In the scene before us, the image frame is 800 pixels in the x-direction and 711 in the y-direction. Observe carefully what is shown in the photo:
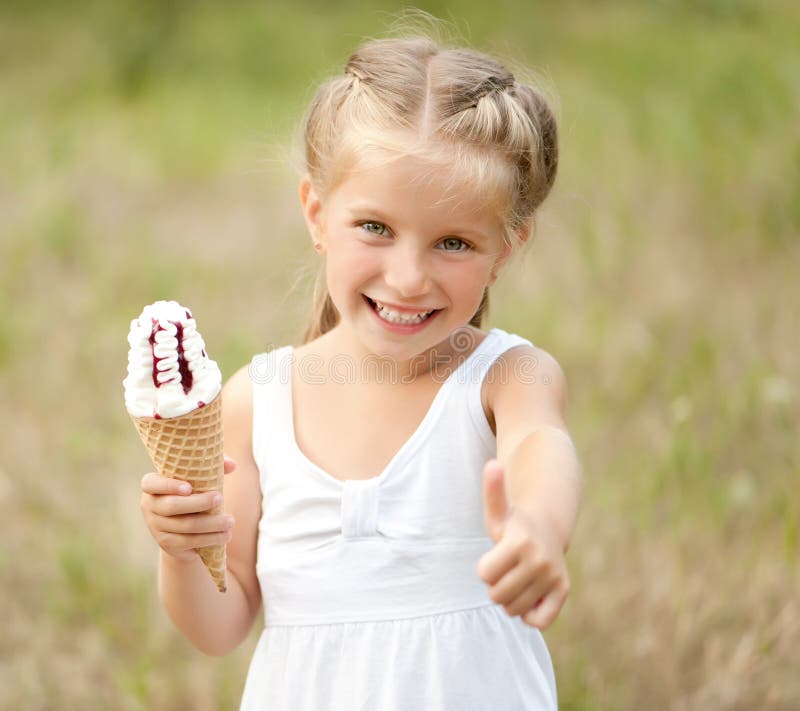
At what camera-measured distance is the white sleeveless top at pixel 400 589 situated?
142cm

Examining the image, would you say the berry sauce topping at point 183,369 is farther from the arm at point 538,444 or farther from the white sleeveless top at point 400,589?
the arm at point 538,444

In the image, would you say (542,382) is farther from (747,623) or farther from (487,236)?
(747,623)

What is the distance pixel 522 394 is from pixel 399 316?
19 centimetres

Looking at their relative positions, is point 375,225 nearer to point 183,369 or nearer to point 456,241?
point 456,241

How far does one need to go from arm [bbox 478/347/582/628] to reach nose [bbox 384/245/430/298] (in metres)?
Answer: 0.20

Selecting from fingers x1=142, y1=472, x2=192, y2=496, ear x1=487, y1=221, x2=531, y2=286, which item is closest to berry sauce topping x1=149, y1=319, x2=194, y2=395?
fingers x1=142, y1=472, x2=192, y2=496

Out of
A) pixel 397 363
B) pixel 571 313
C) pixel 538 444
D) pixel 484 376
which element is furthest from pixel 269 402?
pixel 571 313

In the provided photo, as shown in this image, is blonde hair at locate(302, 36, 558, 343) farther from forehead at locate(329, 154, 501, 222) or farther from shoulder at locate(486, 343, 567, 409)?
shoulder at locate(486, 343, 567, 409)

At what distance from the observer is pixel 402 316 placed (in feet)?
4.63

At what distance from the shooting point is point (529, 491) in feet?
4.00

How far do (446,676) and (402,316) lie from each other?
0.46m

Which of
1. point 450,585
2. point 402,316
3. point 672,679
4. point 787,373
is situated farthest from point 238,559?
point 787,373

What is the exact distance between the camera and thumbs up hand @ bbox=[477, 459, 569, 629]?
103 cm

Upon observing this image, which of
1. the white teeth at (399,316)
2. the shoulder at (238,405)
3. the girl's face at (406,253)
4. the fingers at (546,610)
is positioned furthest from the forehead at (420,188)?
the fingers at (546,610)
